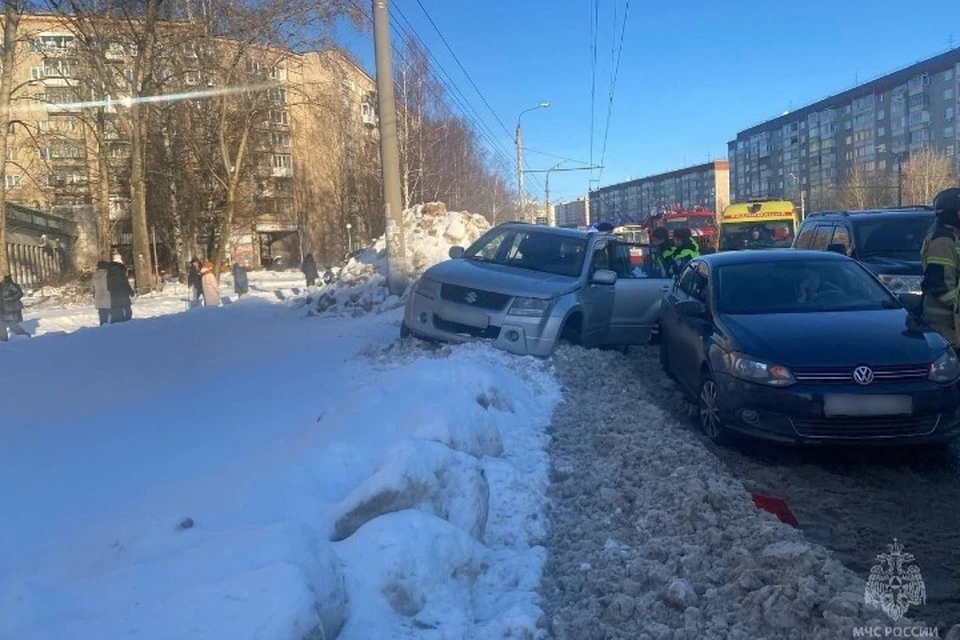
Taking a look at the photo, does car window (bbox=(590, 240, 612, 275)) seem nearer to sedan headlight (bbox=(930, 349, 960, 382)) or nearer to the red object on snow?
sedan headlight (bbox=(930, 349, 960, 382))

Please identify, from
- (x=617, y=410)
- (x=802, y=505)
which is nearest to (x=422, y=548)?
(x=802, y=505)

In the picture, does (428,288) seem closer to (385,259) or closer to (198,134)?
(385,259)

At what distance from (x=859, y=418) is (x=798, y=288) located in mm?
1825

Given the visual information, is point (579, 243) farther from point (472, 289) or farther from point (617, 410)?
point (617, 410)

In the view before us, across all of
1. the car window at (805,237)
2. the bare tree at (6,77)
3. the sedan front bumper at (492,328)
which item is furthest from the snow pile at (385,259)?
the bare tree at (6,77)

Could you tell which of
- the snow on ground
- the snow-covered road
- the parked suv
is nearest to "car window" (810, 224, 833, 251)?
the parked suv

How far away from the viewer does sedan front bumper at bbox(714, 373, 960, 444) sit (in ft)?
19.1

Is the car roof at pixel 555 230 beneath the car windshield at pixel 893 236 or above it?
above

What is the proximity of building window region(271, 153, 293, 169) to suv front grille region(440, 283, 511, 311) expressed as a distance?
130ft

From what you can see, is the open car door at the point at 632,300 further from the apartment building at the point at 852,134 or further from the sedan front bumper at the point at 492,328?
the apartment building at the point at 852,134

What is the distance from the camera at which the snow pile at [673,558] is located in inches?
134

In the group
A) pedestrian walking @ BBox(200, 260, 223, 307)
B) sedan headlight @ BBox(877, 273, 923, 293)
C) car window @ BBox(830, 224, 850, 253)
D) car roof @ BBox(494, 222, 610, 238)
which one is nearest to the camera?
sedan headlight @ BBox(877, 273, 923, 293)

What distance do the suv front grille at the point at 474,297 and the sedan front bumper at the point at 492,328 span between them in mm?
63

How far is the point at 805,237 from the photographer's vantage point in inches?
505
